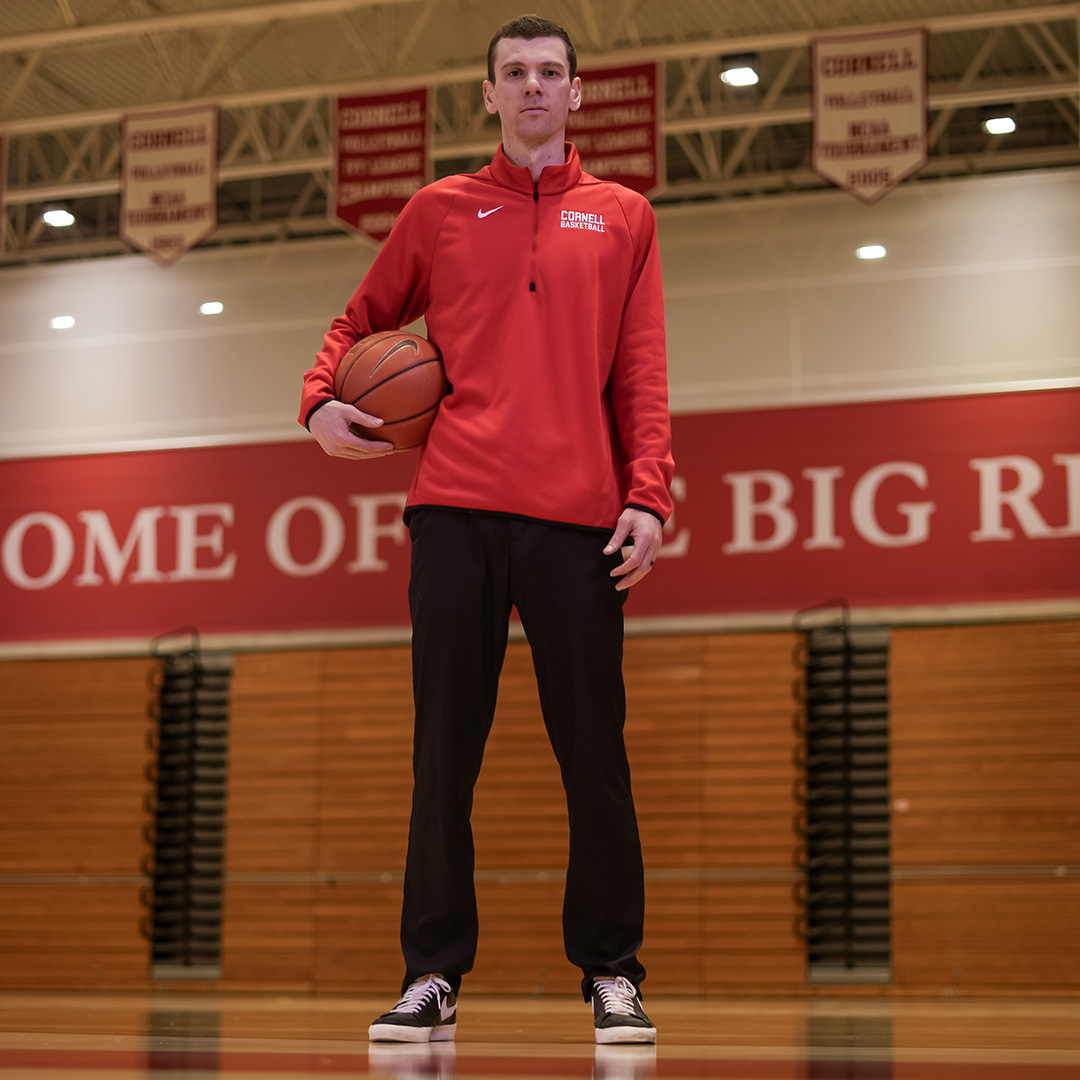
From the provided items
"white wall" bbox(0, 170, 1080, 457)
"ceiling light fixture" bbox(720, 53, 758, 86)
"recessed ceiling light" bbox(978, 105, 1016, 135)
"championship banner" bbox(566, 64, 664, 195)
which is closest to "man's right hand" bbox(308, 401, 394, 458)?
"championship banner" bbox(566, 64, 664, 195)

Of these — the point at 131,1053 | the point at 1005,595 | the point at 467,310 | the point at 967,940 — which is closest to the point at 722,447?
the point at 1005,595

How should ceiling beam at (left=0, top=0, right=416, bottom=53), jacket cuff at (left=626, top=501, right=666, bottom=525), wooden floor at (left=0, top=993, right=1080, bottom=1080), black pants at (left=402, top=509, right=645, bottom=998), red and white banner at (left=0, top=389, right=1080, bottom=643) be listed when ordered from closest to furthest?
wooden floor at (left=0, top=993, right=1080, bottom=1080) < black pants at (left=402, top=509, right=645, bottom=998) < jacket cuff at (left=626, top=501, right=666, bottom=525) < red and white banner at (left=0, top=389, right=1080, bottom=643) < ceiling beam at (left=0, top=0, right=416, bottom=53)

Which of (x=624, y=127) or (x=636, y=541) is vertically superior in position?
(x=624, y=127)

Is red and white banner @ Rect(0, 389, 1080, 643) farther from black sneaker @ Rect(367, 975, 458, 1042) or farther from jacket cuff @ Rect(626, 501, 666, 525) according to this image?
black sneaker @ Rect(367, 975, 458, 1042)

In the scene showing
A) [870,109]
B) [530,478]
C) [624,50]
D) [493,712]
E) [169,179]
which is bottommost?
[493,712]

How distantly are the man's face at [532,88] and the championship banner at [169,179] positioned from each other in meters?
6.04

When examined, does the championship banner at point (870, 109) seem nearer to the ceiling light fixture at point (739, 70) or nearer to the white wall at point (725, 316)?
the white wall at point (725, 316)

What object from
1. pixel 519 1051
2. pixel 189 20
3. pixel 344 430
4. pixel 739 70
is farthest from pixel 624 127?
pixel 519 1051

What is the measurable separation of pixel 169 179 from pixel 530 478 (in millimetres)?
6680

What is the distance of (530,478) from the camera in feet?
8.15

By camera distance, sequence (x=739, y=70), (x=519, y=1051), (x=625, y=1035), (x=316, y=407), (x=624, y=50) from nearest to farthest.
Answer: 1. (x=519, y=1051)
2. (x=625, y=1035)
3. (x=316, y=407)
4. (x=624, y=50)
5. (x=739, y=70)

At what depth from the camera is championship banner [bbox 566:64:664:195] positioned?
789 centimetres

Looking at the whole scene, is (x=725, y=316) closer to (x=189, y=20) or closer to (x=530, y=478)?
(x=189, y=20)

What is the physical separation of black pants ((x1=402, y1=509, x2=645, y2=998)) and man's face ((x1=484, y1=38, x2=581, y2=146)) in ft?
2.41
